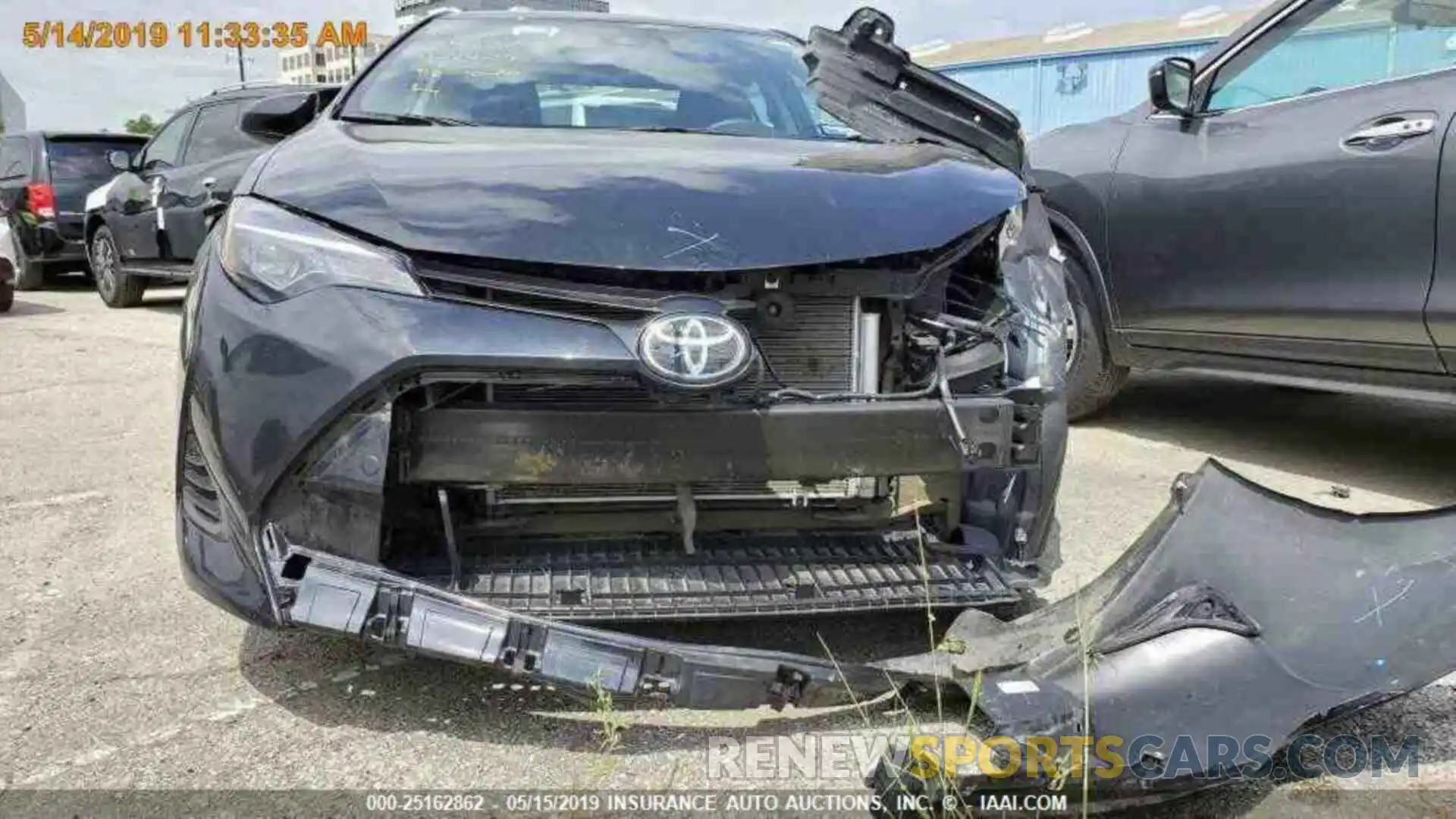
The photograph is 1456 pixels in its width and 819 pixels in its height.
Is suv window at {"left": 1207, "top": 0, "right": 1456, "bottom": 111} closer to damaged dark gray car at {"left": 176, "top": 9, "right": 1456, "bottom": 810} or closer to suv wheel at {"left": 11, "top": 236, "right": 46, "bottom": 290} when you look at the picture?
damaged dark gray car at {"left": 176, "top": 9, "right": 1456, "bottom": 810}

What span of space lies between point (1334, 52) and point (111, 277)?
9.12m

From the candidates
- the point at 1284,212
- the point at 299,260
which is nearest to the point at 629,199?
the point at 299,260

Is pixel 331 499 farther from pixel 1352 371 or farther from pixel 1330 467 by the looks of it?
pixel 1330 467

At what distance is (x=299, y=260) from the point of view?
1.96 metres

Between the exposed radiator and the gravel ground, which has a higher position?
the exposed radiator

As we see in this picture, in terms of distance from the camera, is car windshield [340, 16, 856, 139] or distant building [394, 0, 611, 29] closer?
car windshield [340, 16, 856, 139]

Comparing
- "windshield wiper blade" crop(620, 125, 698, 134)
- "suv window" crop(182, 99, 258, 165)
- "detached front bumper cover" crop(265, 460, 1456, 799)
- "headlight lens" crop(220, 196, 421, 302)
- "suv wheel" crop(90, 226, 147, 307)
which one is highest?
"windshield wiper blade" crop(620, 125, 698, 134)

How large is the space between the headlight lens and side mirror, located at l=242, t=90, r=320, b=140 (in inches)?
53.9

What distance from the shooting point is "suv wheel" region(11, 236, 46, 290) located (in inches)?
414

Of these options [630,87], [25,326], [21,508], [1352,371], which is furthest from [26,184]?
[1352,371]

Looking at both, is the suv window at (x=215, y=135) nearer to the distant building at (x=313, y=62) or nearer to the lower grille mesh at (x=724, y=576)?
the lower grille mesh at (x=724, y=576)

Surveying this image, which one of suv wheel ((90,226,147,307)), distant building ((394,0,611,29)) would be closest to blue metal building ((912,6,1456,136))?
distant building ((394,0,611,29))

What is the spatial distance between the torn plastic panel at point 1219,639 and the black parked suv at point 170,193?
6.87m

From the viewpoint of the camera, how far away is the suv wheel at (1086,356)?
4.32 m
